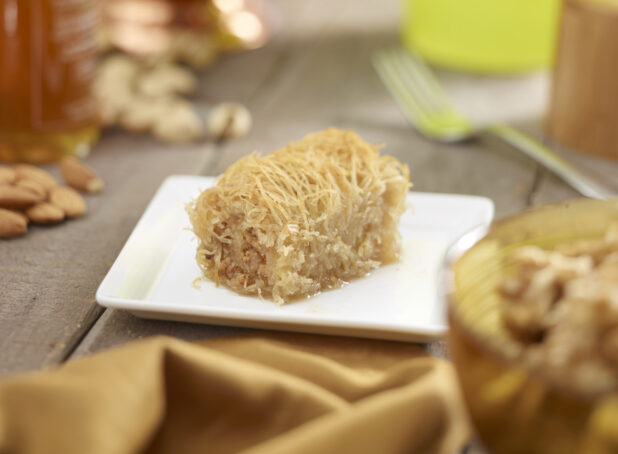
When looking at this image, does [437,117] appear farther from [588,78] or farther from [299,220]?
[299,220]

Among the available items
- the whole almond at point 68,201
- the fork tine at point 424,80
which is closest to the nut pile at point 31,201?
the whole almond at point 68,201

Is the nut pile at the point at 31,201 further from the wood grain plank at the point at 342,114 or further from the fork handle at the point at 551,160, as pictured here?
the fork handle at the point at 551,160

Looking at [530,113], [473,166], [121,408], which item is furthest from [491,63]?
[121,408]

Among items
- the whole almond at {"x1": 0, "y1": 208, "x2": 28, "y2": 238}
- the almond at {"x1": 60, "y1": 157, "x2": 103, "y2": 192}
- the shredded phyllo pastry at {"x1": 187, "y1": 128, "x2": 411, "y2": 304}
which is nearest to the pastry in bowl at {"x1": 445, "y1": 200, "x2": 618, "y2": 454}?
the shredded phyllo pastry at {"x1": 187, "y1": 128, "x2": 411, "y2": 304}

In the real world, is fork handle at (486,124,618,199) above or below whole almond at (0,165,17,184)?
below

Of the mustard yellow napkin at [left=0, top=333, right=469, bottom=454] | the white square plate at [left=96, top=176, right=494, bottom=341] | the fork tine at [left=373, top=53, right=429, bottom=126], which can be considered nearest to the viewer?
the mustard yellow napkin at [left=0, top=333, right=469, bottom=454]

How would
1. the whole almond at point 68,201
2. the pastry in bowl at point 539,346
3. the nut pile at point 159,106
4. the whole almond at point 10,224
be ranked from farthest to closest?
the nut pile at point 159,106 → the whole almond at point 68,201 → the whole almond at point 10,224 → the pastry in bowl at point 539,346

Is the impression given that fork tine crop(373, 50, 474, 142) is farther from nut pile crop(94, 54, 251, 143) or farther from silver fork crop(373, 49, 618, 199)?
nut pile crop(94, 54, 251, 143)
